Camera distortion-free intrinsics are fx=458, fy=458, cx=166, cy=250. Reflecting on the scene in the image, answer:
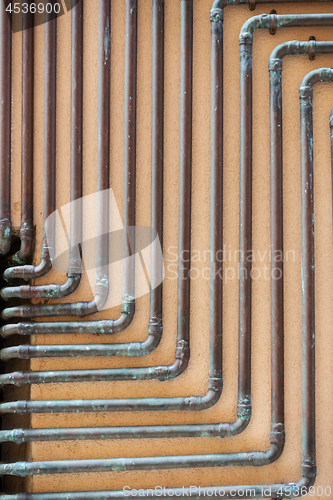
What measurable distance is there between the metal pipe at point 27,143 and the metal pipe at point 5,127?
0.26ft

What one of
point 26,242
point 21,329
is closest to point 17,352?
point 21,329

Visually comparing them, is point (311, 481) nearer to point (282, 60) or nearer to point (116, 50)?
point (282, 60)

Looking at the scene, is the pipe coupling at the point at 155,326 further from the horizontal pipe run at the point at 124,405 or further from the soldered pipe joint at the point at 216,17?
the soldered pipe joint at the point at 216,17

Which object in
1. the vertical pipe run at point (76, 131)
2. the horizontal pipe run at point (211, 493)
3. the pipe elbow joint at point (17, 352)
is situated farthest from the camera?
the vertical pipe run at point (76, 131)

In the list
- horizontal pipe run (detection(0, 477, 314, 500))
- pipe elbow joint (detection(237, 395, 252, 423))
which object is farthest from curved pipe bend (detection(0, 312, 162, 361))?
horizontal pipe run (detection(0, 477, 314, 500))

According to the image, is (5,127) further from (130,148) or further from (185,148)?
(185,148)

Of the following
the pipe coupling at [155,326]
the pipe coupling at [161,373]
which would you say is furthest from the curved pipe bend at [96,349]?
the pipe coupling at [161,373]

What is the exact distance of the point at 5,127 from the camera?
102 inches

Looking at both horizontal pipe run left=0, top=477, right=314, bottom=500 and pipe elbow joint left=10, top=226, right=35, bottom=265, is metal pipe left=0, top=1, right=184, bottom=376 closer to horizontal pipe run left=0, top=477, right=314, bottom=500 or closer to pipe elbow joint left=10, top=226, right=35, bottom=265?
pipe elbow joint left=10, top=226, right=35, bottom=265

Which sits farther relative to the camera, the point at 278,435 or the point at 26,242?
the point at 26,242

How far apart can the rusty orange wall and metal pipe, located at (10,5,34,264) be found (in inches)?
2.1

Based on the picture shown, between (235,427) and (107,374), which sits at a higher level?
(107,374)

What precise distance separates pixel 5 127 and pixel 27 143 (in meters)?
0.15

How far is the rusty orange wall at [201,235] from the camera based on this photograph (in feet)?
8.11
